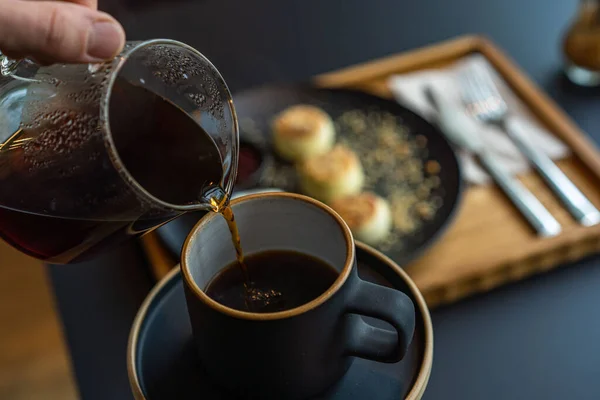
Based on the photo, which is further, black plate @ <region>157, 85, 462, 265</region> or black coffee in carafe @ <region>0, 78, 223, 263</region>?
black plate @ <region>157, 85, 462, 265</region>

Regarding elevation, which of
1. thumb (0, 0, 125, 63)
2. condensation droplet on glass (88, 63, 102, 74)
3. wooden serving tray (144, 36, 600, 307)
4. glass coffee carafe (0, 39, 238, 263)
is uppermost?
thumb (0, 0, 125, 63)

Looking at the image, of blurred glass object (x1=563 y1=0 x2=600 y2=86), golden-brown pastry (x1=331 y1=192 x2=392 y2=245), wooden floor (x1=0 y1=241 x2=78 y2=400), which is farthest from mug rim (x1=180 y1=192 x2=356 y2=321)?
wooden floor (x1=0 y1=241 x2=78 y2=400)

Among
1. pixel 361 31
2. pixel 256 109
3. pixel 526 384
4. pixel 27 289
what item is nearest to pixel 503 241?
pixel 526 384

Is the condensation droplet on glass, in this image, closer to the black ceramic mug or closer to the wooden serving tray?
the black ceramic mug

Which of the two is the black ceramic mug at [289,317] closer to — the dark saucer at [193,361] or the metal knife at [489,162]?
the dark saucer at [193,361]

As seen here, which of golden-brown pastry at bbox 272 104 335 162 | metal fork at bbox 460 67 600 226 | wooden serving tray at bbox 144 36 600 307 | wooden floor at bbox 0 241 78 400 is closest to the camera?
wooden serving tray at bbox 144 36 600 307

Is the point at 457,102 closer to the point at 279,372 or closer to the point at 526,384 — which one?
the point at 526,384

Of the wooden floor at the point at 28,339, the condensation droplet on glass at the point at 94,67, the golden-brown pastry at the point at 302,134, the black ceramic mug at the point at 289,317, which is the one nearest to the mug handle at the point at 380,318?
the black ceramic mug at the point at 289,317
